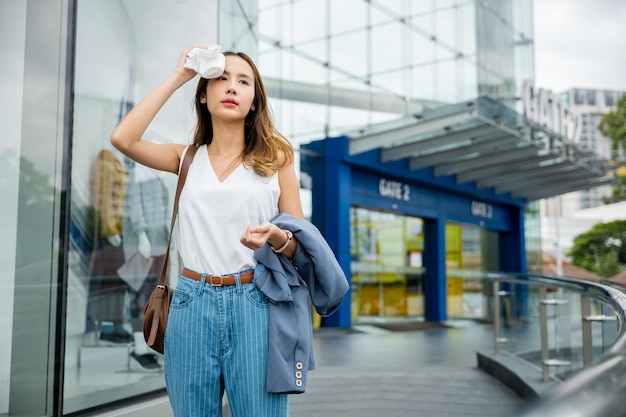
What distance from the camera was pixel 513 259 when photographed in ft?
68.8

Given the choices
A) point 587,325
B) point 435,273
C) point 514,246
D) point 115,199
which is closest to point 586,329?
point 587,325

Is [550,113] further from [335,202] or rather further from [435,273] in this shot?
[335,202]

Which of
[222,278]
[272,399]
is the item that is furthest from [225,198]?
[272,399]

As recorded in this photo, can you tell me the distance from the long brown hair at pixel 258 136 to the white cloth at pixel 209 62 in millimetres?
68

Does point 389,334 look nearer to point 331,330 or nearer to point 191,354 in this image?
point 331,330

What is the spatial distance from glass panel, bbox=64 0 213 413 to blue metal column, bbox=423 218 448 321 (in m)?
12.7

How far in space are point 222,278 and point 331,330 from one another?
11.2 meters

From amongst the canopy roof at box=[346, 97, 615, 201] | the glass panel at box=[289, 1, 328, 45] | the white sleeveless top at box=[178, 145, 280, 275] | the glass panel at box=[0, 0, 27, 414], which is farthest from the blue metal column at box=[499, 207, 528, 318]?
the white sleeveless top at box=[178, 145, 280, 275]

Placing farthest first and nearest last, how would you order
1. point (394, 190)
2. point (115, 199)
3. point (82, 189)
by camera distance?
1. point (394, 190)
2. point (115, 199)
3. point (82, 189)

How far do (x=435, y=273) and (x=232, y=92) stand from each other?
14.9 m

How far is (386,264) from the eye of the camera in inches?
614

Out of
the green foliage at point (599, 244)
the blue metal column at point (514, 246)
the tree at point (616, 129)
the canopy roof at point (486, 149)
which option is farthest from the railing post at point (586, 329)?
the green foliage at point (599, 244)

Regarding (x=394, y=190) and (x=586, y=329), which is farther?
(x=394, y=190)

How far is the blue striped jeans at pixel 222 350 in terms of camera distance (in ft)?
5.46
